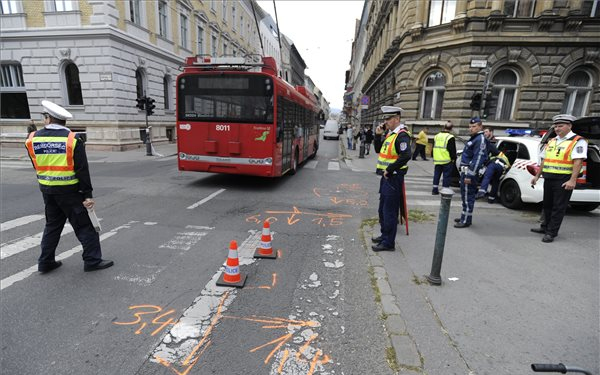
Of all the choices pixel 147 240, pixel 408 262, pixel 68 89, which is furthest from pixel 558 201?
pixel 68 89

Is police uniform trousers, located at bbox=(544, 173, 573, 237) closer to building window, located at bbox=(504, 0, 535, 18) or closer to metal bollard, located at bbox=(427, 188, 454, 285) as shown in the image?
metal bollard, located at bbox=(427, 188, 454, 285)

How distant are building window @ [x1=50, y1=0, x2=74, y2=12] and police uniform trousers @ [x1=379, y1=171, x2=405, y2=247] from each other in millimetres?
22342

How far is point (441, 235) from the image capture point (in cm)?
372

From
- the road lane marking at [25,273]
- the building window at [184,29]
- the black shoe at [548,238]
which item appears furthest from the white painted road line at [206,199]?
the building window at [184,29]

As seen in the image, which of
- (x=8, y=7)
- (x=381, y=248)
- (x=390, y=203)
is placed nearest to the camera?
(x=390, y=203)

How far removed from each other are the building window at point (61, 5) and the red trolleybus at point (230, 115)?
15.6m

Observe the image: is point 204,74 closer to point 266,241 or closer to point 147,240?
point 147,240

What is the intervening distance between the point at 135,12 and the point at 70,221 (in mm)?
22270

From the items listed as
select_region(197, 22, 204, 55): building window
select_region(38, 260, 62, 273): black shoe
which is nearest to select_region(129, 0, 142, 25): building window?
select_region(197, 22, 204, 55): building window

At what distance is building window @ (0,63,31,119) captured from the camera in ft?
67.0

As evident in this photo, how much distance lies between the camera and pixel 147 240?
516cm

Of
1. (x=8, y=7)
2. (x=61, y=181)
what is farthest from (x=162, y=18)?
(x=61, y=181)

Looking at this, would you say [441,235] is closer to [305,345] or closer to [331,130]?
[305,345]

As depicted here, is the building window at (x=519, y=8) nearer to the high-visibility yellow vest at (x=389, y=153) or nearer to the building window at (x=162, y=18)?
the high-visibility yellow vest at (x=389, y=153)
